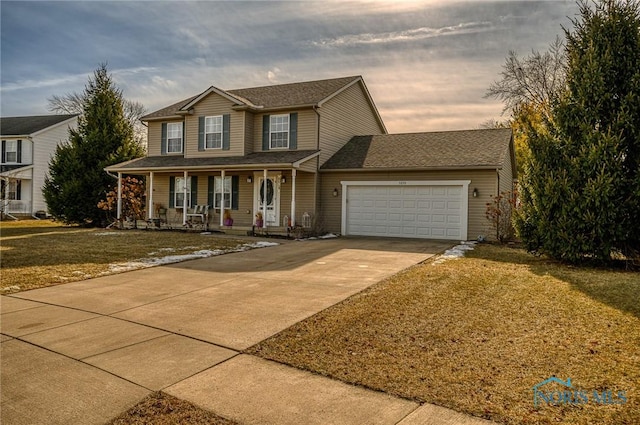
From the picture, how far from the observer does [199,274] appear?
878cm

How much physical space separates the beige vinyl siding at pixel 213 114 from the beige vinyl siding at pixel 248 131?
0.13 m

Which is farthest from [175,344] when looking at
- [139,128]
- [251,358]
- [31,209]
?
[139,128]

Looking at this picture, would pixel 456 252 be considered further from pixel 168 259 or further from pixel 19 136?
pixel 19 136

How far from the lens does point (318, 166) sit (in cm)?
1800

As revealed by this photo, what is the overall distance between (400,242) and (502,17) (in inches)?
332

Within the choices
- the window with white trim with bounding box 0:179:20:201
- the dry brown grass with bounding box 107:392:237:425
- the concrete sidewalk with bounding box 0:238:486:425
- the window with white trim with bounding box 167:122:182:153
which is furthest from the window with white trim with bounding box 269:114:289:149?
the window with white trim with bounding box 0:179:20:201

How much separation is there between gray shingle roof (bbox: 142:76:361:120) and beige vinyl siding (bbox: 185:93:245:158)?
563 mm

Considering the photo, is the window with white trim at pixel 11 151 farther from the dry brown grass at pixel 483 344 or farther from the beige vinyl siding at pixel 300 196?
the dry brown grass at pixel 483 344

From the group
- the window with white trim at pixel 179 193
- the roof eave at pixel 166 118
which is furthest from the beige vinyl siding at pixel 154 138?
the window with white trim at pixel 179 193

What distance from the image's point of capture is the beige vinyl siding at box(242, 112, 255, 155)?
61.4ft

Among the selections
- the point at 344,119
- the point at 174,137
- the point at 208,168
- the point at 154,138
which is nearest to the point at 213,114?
the point at 208,168

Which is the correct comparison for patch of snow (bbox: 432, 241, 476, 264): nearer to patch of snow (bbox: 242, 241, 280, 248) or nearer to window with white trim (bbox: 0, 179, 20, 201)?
patch of snow (bbox: 242, 241, 280, 248)

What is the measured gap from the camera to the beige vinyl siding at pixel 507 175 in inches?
645

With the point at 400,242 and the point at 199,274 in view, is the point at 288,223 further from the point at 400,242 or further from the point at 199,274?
the point at 199,274
